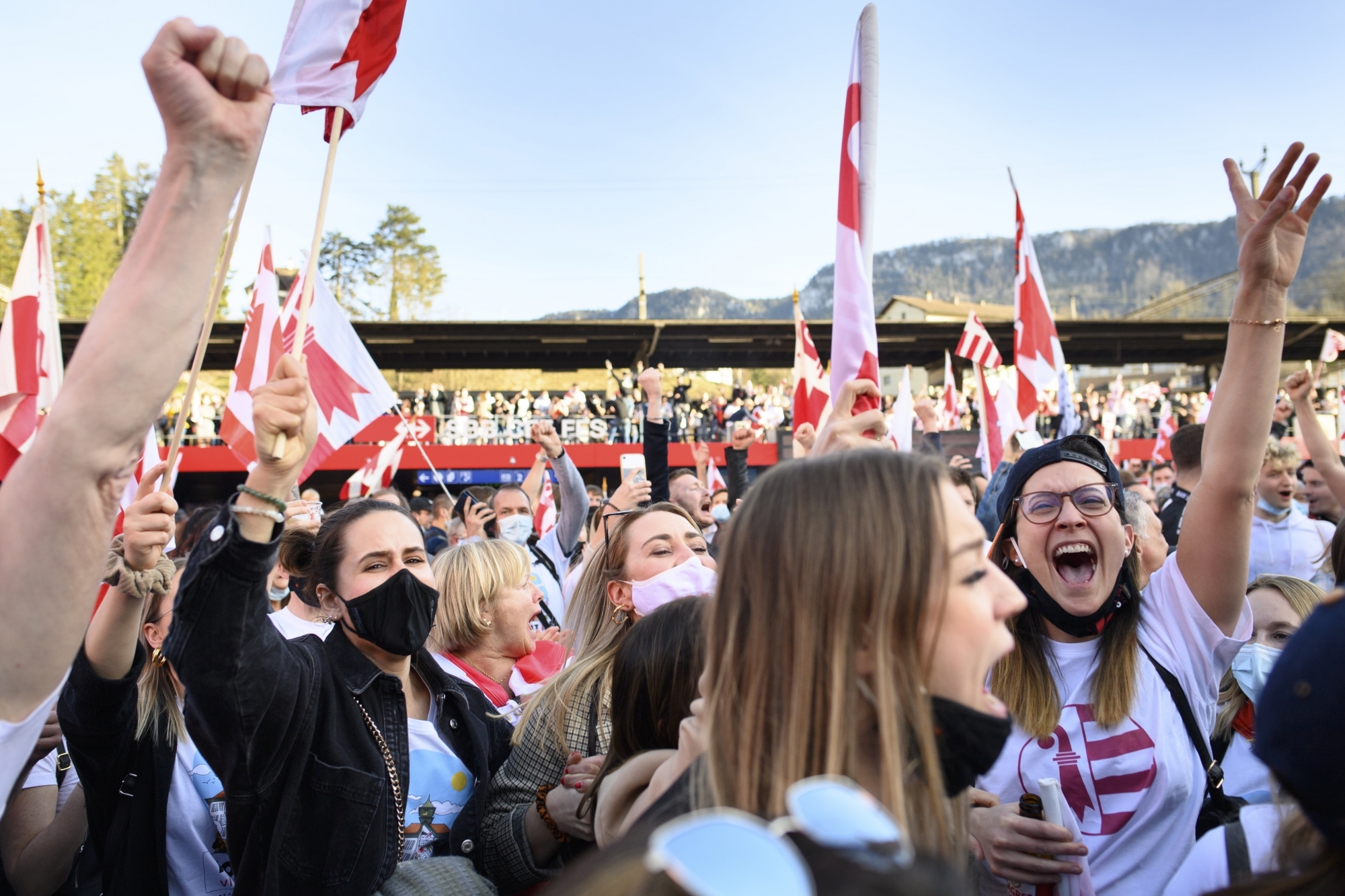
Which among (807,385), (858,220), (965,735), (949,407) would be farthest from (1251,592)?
(949,407)

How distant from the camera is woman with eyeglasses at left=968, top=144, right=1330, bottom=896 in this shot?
7.29 feet

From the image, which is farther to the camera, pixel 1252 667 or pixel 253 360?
pixel 253 360

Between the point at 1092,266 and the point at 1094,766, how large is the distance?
206m

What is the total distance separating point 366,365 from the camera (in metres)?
5.76

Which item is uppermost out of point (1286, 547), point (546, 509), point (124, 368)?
Result: point (124, 368)

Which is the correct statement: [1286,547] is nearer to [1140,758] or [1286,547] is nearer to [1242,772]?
[1242,772]

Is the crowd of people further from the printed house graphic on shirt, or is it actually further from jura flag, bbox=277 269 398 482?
jura flag, bbox=277 269 398 482

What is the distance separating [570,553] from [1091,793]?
4342 millimetres

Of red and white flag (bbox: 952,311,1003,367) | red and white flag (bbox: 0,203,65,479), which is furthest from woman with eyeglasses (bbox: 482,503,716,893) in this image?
red and white flag (bbox: 952,311,1003,367)

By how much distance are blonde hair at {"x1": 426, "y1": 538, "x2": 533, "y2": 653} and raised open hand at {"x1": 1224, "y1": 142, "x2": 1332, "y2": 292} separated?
2.80 meters

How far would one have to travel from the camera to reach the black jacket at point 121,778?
8.25 ft

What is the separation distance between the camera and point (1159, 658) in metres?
2.40

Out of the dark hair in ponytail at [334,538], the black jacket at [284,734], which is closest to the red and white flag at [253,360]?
the dark hair in ponytail at [334,538]

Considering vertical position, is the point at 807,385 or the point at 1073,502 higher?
the point at 807,385
